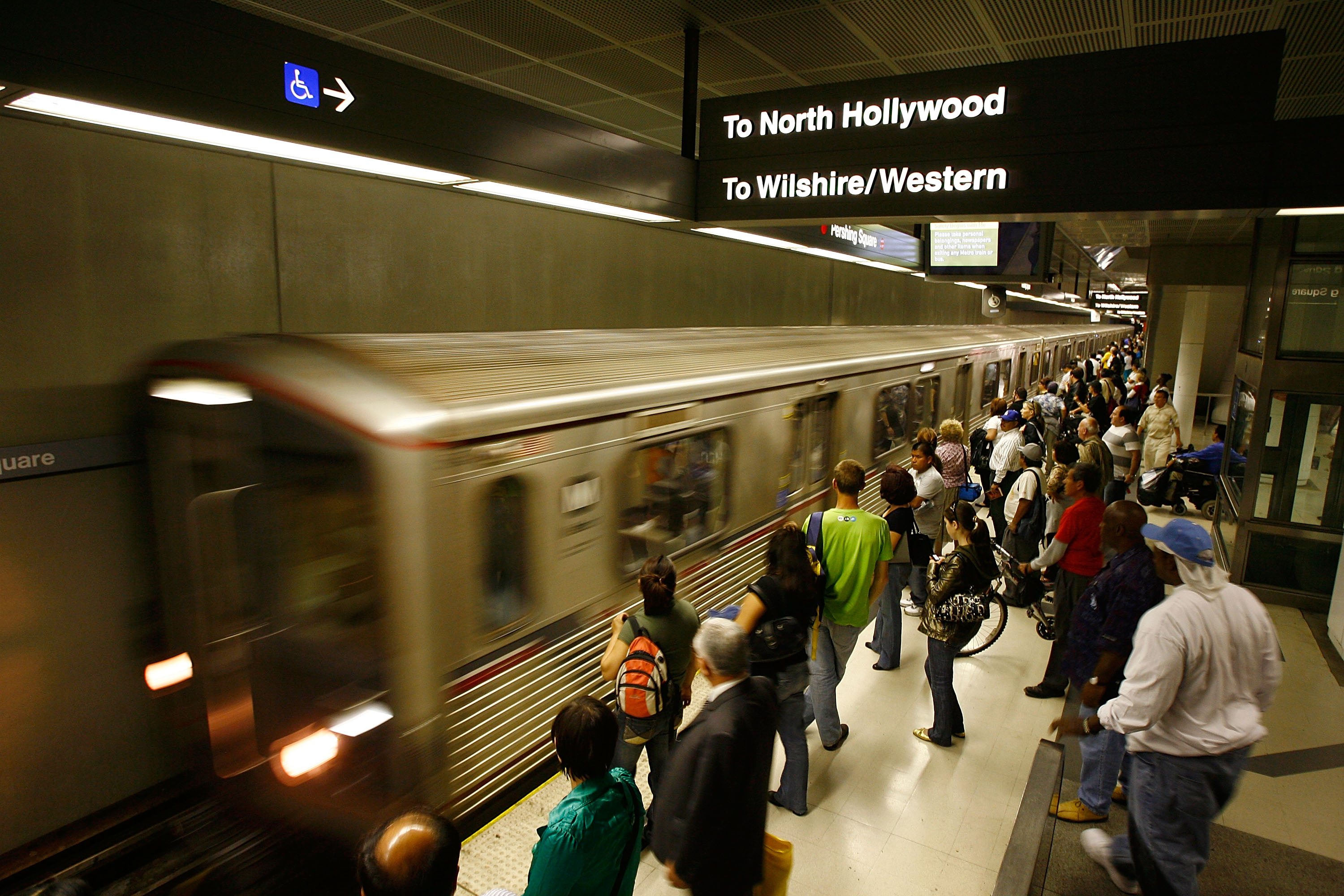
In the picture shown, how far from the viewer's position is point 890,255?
28.6 feet

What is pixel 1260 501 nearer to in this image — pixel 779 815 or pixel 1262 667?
pixel 1262 667

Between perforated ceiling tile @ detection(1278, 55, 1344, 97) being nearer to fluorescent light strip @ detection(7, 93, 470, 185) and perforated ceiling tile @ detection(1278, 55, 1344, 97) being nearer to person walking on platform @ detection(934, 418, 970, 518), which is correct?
person walking on platform @ detection(934, 418, 970, 518)

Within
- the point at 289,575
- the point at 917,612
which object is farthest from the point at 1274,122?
the point at 289,575

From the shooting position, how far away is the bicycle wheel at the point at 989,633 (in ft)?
18.8

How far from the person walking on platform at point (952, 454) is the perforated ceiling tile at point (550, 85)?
4.17m

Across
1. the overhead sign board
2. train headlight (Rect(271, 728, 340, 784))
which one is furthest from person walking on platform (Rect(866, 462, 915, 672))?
the overhead sign board

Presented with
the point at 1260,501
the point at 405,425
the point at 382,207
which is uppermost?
the point at 382,207

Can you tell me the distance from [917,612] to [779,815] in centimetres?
310

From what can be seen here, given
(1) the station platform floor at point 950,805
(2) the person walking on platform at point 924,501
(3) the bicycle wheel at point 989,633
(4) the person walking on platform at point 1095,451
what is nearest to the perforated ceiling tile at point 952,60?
(2) the person walking on platform at point 924,501

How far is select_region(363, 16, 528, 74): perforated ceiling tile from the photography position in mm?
4762

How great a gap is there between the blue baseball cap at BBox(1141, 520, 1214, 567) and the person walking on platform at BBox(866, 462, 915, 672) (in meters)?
1.39

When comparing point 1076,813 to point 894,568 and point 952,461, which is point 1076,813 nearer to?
point 894,568

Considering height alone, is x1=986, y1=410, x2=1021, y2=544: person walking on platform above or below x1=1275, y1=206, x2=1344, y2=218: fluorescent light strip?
below

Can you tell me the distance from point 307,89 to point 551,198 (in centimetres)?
132
